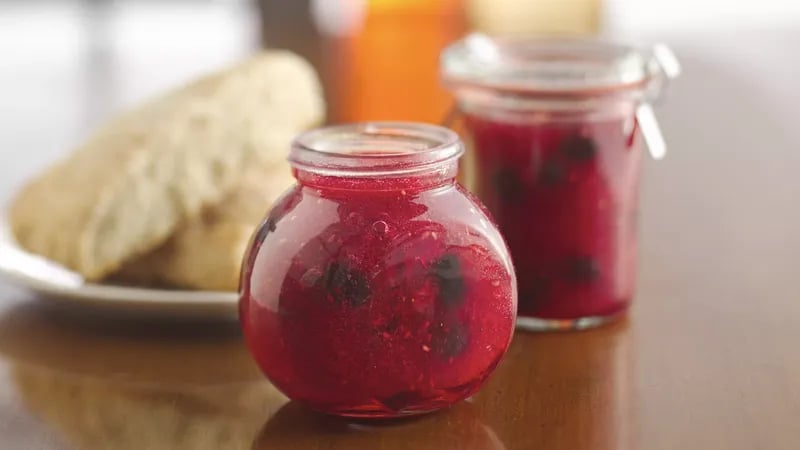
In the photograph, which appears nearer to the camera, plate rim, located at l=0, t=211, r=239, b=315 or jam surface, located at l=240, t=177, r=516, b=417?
jam surface, located at l=240, t=177, r=516, b=417

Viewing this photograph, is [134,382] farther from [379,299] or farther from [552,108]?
[552,108]

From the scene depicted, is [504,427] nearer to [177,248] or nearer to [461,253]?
[461,253]

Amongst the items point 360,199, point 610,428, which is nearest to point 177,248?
point 360,199

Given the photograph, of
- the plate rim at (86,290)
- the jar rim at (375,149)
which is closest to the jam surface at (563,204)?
the jar rim at (375,149)

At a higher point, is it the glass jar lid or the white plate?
the glass jar lid

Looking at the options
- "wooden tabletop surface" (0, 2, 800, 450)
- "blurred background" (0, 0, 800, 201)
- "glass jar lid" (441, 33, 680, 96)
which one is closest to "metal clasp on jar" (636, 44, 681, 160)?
"glass jar lid" (441, 33, 680, 96)

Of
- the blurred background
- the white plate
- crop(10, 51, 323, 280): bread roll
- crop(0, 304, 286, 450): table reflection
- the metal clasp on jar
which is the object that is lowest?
the blurred background

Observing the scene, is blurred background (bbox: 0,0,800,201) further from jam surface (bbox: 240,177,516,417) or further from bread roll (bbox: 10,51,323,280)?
jam surface (bbox: 240,177,516,417)
